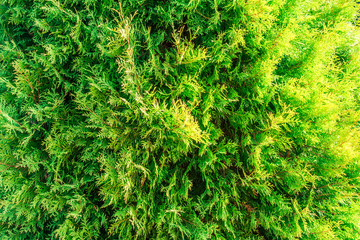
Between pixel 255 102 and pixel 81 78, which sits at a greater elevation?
pixel 255 102

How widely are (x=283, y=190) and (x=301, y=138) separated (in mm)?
939

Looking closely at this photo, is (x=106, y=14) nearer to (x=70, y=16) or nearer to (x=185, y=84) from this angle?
(x=70, y=16)

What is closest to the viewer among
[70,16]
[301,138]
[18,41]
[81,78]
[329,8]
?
[70,16]

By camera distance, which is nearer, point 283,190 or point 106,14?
point 106,14

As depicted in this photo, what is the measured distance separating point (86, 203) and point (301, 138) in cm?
339

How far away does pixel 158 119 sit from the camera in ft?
7.09

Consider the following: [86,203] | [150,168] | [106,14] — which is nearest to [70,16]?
[106,14]

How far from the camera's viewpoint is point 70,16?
7.11ft

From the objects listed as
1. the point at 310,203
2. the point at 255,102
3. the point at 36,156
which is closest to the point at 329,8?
the point at 255,102

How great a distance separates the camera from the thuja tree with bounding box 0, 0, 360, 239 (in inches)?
88.1

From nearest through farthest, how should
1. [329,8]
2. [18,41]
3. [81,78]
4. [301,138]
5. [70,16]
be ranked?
[70,16] < [81,78] < [18,41] < [301,138] < [329,8]

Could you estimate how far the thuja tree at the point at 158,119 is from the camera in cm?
224

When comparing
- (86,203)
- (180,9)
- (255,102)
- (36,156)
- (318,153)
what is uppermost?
(180,9)

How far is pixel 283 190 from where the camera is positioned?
10.1 ft
